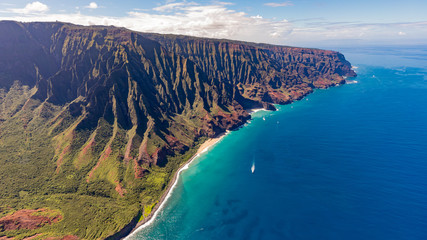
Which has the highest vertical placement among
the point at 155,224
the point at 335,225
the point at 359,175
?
the point at 359,175

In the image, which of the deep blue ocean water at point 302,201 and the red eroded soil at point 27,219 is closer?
the deep blue ocean water at point 302,201

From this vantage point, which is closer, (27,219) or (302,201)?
(27,219)

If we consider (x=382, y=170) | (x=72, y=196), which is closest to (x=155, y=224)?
(x=72, y=196)

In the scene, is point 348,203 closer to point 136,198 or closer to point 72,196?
point 136,198

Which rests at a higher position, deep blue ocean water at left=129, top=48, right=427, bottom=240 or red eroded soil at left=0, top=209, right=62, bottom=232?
deep blue ocean water at left=129, top=48, right=427, bottom=240

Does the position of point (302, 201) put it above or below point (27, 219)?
above

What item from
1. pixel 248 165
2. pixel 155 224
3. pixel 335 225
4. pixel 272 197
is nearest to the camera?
pixel 335 225

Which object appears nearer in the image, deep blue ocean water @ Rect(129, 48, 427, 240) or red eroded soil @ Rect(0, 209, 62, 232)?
deep blue ocean water @ Rect(129, 48, 427, 240)

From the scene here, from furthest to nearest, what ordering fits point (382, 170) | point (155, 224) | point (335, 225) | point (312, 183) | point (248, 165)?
point (248, 165) → point (382, 170) → point (312, 183) → point (155, 224) → point (335, 225)

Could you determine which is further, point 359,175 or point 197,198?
point 359,175

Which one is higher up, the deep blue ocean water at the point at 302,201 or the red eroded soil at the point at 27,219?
the deep blue ocean water at the point at 302,201

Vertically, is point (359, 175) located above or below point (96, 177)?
above
